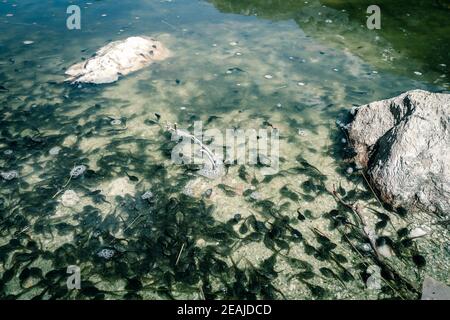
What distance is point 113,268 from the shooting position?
3754 millimetres

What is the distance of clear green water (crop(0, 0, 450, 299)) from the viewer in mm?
3686

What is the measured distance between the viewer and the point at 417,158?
13.8 feet

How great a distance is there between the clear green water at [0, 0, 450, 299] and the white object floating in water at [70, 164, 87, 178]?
9cm

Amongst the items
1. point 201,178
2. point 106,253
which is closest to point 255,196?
point 201,178

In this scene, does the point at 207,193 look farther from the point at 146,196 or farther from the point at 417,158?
the point at 417,158

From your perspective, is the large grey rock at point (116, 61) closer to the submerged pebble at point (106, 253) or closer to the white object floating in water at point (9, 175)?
the white object floating in water at point (9, 175)

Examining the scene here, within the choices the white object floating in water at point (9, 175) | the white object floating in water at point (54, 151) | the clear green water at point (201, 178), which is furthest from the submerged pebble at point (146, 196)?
the white object floating in water at point (9, 175)

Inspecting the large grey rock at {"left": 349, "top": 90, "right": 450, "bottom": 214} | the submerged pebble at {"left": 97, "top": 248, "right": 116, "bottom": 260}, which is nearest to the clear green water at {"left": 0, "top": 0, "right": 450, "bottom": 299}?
the submerged pebble at {"left": 97, "top": 248, "right": 116, "bottom": 260}

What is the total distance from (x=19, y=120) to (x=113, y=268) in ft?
13.8

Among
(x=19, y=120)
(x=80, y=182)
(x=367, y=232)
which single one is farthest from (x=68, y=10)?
(x=367, y=232)

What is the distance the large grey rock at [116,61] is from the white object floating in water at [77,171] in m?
2.95

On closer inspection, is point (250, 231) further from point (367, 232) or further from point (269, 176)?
point (367, 232)

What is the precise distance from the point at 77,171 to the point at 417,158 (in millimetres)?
4961
